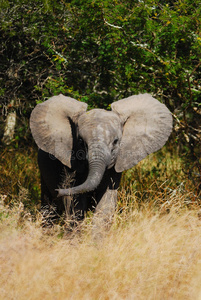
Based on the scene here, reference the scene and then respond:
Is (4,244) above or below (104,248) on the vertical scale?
above

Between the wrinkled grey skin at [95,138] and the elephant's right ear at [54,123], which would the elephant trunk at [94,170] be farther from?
the elephant's right ear at [54,123]

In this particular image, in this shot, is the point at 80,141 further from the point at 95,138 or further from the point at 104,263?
the point at 104,263

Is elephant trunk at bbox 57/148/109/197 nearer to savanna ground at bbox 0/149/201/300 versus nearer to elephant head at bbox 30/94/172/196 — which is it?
elephant head at bbox 30/94/172/196

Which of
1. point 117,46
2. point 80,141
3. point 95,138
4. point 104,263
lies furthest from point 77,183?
point 117,46

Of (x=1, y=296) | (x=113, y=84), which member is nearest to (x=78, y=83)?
(x=113, y=84)

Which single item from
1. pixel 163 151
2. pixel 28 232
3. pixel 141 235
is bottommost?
pixel 163 151

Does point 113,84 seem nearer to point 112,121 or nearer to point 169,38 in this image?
point 169,38

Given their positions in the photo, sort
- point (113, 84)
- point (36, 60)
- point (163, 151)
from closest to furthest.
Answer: point (113, 84)
point (36, 60)
point (163, 151)

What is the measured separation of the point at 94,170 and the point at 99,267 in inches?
45.2

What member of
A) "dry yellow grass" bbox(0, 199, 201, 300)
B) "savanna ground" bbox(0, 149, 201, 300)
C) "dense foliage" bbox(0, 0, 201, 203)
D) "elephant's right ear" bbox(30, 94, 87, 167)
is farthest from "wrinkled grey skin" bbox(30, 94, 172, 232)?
"dense foliage" bbox(0, 0, 201, 203)

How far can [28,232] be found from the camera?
453 cm

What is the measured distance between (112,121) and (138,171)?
287cm

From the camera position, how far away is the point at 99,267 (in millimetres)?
4285

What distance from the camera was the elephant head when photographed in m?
5.62
